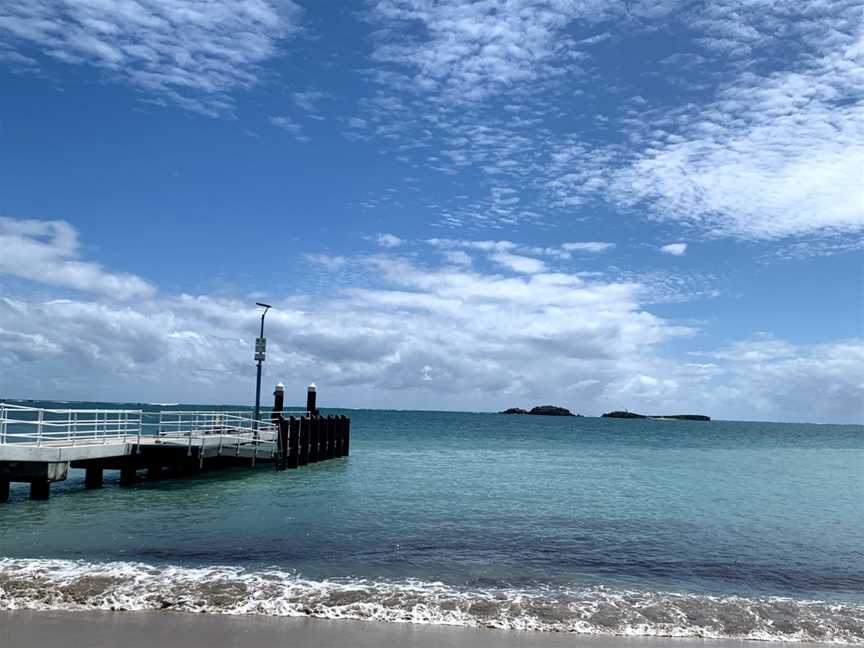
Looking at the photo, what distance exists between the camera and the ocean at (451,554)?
11.0 m

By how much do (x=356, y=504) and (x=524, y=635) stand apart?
1273 cm

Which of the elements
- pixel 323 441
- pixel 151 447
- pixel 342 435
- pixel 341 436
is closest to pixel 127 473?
pixel 151 447

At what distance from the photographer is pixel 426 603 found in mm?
11250

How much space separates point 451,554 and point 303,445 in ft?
62.1

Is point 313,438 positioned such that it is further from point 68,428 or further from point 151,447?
point 68,428

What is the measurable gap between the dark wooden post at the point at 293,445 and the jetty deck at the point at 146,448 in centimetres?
2

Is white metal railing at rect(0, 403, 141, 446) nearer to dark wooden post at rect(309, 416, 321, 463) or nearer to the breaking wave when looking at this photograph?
the breaking wave

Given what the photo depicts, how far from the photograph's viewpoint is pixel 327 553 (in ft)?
48.4

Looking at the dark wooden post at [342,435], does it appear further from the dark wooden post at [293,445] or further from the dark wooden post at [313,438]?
the dark wooden post at [293,445]

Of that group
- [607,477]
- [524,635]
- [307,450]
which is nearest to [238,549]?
[524,635]

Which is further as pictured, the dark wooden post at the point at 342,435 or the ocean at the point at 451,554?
the dark wooden post at the point at 342,435

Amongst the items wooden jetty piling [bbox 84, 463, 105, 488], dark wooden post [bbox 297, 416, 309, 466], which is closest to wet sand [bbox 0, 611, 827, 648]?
wooden jetty piling [bbox 84, 463, 105, 488]

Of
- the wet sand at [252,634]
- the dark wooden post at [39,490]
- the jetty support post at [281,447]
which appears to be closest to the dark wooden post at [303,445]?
the jetty support post at [281,447]

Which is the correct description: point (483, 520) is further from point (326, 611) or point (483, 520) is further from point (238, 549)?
point (326, 611)
